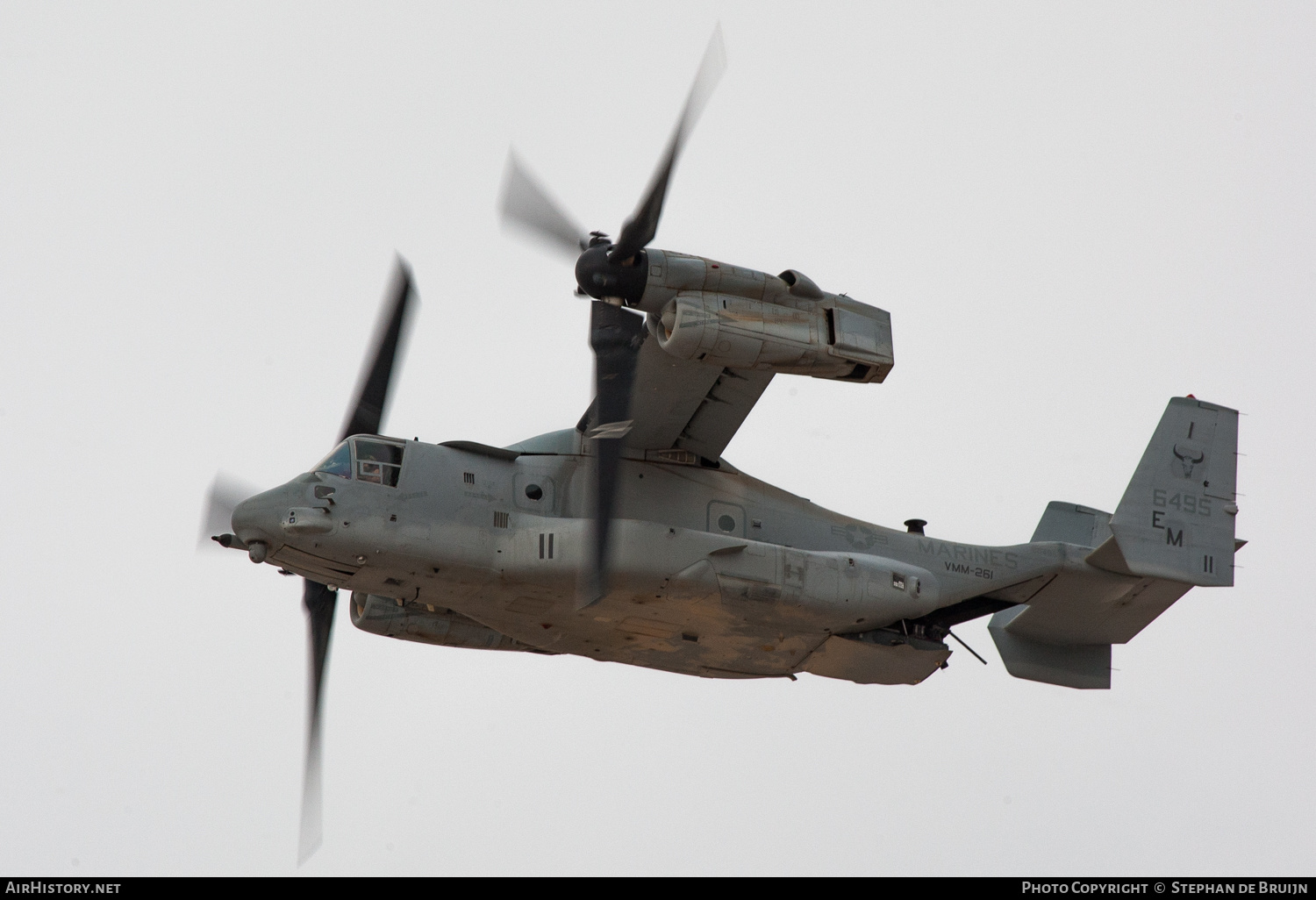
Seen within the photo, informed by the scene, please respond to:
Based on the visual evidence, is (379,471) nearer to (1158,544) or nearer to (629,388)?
(629,388)

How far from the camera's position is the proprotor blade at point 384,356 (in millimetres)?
24422

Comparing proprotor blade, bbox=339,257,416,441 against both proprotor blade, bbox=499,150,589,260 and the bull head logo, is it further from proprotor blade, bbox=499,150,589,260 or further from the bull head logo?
the bull head logo

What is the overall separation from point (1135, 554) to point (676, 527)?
725 centimetres

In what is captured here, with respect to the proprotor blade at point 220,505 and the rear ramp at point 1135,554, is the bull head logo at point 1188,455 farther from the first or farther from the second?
the proprotor blade at point 220,505

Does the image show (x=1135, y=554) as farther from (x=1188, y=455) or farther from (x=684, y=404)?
(x=684, y=404)

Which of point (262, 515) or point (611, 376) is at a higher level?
point (611, 376)

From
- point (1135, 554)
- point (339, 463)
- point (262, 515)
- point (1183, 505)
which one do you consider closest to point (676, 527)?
point (339, 463)

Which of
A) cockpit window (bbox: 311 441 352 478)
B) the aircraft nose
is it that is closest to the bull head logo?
cockpit window (bbox: 311 441 352 478)

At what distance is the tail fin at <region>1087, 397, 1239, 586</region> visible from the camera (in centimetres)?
2472

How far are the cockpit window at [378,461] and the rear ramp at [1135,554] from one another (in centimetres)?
969

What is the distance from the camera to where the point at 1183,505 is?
25.0 m

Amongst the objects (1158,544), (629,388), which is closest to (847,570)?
(629,388)

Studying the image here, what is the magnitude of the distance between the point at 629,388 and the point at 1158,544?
27.6ft

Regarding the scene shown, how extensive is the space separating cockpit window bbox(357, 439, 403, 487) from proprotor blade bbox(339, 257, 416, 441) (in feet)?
6.61
